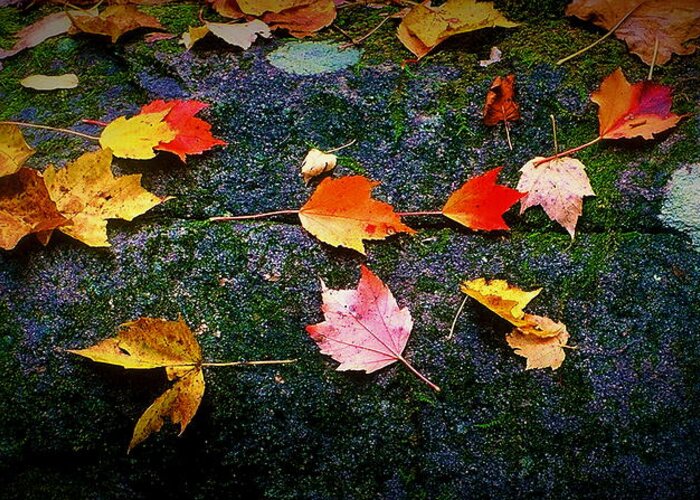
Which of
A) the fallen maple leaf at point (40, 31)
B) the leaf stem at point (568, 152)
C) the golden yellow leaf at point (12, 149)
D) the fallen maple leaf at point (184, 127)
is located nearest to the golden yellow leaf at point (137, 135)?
the fallen maple leaf at point (184, 127)

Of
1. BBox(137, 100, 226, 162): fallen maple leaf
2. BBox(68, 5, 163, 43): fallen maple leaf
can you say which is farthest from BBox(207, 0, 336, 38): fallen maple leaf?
BBox(137, 100, 226, 162): fallen maple leaf

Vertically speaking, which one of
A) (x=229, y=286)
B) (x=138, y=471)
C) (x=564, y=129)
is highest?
(x=564, y=129)

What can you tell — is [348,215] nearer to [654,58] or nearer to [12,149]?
[12,149]

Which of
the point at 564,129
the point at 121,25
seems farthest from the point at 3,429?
the point at 564,129

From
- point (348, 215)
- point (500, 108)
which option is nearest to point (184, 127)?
point (348, 215)

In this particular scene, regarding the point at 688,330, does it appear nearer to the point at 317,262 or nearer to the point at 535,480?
the point at 535,480

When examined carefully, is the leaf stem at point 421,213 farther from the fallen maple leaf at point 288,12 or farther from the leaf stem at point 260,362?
the fallen maple leaf at point 288,12

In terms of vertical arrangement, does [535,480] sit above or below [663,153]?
below
